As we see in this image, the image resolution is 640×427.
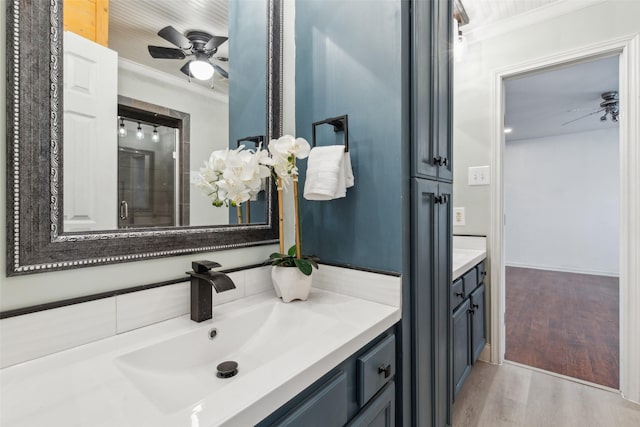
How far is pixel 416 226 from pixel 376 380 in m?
0.49

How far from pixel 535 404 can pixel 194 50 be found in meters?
2.45

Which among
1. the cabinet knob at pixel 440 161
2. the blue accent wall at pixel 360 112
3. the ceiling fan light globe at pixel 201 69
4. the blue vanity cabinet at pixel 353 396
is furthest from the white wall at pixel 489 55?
the ceiling fan light globe at pixel 201 69

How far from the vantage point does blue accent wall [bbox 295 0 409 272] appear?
988 mm

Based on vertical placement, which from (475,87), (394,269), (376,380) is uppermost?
(475,87)

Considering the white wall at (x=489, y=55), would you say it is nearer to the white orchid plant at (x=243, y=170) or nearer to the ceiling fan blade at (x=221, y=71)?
the white orchid plant at (x=243, y=170)

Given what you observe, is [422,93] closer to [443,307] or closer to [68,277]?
[443,307]

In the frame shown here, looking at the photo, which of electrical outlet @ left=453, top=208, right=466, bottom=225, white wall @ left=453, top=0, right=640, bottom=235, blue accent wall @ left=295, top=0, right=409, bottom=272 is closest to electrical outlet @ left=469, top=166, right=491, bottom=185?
white wall @ left=453, top=0, right=640, bottom=235

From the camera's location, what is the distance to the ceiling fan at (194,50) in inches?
36.0

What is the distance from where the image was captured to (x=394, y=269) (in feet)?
3.26

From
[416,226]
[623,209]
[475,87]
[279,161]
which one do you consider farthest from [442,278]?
Result: [475,87]

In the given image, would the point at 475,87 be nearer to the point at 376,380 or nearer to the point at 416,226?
the point at 416,226

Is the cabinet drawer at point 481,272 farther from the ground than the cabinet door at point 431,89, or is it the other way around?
the cabinet door at point 431,89

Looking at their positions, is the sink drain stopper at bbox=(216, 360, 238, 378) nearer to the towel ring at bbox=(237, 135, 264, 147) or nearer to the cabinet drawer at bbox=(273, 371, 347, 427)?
the cabinet drawer at bbox=(273, 371, 347, 427)

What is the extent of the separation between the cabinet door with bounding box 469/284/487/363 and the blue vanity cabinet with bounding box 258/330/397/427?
118cm
